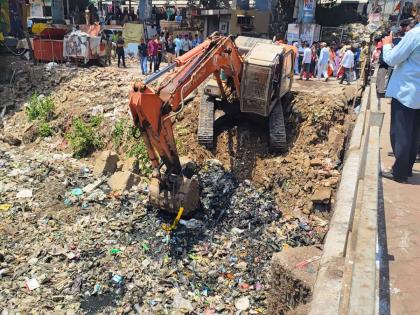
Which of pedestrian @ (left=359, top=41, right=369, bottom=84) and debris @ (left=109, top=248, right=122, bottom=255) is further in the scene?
pedestrian @ (left=359, top=41, right=369, bottom=84)

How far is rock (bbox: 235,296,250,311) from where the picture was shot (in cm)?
604

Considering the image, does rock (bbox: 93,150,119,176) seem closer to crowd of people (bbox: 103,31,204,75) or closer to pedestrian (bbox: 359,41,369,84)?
pedestrian (bbox: 359,41,369,84)

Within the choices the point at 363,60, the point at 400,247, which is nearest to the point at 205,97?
the point at 363,60

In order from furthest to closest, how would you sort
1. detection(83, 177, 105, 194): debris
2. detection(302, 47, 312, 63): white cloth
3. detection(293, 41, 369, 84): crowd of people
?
detection(302, 47, 312, 63): white cloth, detection(293, 41, 369, 84): crowd of people, detection(83, 177, 105, 194): debris

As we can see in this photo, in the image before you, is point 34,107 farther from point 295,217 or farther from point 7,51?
point 295,217

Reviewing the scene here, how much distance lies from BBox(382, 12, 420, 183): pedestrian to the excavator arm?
3484mm

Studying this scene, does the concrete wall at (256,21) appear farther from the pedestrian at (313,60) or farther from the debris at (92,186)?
the debris at (92,186)

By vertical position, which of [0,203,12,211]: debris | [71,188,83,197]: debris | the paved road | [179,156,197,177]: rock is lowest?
[0,203,12,211]: debris

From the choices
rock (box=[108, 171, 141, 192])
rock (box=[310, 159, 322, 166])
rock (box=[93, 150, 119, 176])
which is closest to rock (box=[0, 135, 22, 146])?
rock (box=[93, 150, 119, 176])

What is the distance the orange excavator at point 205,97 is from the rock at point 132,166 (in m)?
1.53

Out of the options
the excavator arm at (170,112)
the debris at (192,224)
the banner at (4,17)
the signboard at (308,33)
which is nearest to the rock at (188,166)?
the excavator arm at (170,112)

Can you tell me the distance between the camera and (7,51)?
18797 millimetres

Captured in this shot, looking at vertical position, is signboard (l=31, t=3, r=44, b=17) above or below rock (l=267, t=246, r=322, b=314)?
above

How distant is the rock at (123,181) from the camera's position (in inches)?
338
